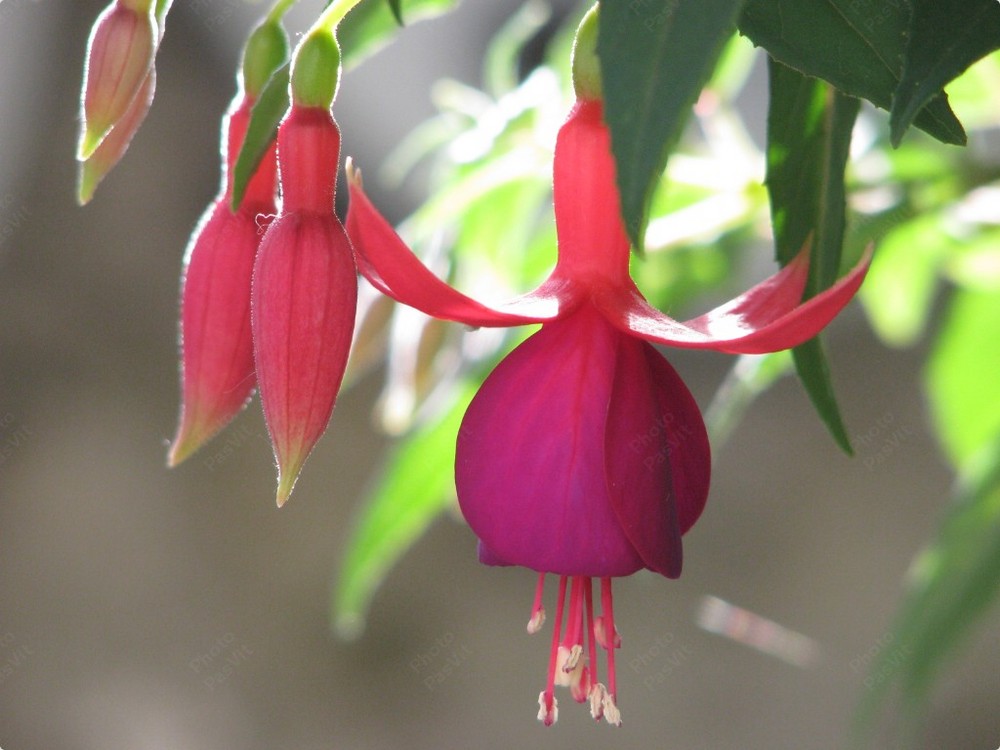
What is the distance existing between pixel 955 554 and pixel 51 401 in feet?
5.78

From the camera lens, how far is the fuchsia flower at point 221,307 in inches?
15.3

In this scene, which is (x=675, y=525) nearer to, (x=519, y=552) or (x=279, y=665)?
(x=519, y=552)

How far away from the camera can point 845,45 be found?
1.07 ft

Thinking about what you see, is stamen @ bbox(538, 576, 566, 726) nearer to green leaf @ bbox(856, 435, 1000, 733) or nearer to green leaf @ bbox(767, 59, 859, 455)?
green leaf @ bbox(767, 59, 859, 455)

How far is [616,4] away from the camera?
263 millimetres

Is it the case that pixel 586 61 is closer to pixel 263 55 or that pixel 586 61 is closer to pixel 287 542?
pixel 263 55

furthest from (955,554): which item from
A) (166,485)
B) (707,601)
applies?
(166,485)

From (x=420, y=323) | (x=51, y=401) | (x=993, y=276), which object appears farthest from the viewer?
(x=51, y=401)

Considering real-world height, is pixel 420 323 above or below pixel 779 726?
above

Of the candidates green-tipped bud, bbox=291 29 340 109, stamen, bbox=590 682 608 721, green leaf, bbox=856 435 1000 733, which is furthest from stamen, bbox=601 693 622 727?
green leaf, bbox=856 435 1000 733

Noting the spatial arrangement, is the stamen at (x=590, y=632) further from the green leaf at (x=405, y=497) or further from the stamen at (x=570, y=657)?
the green leaf at (x=405, y=497)

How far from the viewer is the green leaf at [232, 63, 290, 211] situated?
0.35 meters

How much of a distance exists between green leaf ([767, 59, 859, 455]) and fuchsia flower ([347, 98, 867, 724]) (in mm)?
29

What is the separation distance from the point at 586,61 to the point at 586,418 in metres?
0.12
